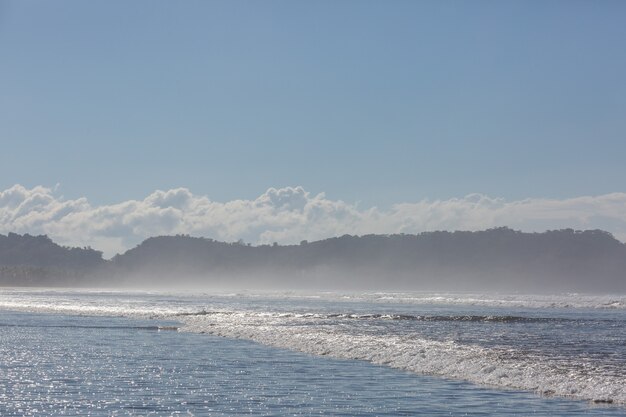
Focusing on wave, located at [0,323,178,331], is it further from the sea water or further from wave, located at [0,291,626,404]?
wave, located at [0,291,626,404]

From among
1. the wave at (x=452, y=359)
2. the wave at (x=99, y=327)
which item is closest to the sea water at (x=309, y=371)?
the wave at (x=452, y=359)

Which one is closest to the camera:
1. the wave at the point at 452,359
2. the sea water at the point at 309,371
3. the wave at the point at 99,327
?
the sea water at the point at 309,371

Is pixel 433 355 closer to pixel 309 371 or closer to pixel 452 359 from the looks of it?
pixel 452 359

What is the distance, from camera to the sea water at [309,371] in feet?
65.0

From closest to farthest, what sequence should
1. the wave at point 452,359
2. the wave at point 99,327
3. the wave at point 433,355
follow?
the wave at point 452,359
the wave at point 433,355
the wave at point 99,327

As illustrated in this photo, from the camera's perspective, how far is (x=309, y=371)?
2614 cm

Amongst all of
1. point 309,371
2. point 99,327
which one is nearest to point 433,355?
point 309,371

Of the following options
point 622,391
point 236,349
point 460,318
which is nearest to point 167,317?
point 460,318

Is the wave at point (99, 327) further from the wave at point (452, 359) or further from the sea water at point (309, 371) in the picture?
the wave at point (452, 359)

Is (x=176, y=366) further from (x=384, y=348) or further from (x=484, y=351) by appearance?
(x=484, y=351)

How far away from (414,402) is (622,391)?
A: 18.0 feet

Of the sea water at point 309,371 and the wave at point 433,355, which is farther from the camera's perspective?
the wave at point 433,355

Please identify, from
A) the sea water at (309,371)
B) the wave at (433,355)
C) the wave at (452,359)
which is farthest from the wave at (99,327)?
the wave at (452,359)

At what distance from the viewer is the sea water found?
1980cm
